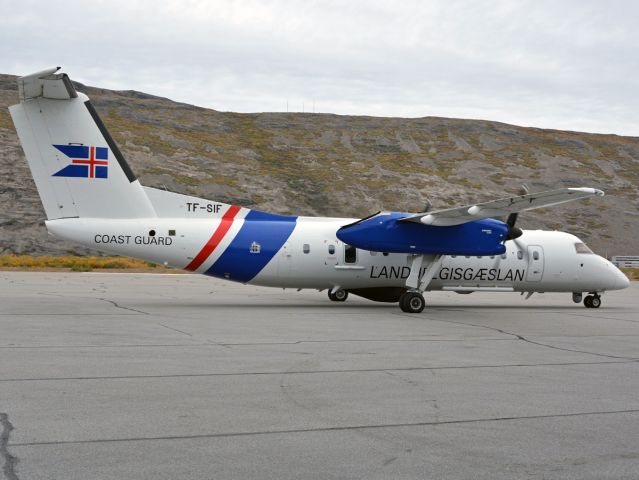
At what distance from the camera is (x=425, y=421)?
6.79 m

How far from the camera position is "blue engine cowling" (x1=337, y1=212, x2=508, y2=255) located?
20.1m

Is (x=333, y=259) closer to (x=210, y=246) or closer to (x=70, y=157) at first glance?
(x=210, y=246)

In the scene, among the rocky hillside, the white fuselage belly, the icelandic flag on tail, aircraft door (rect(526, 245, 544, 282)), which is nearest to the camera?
the icelandic flag on tail

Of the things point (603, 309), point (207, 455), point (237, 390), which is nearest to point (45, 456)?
point (207, 455)

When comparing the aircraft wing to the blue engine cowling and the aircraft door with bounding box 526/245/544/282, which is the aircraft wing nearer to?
the blue engine cowling

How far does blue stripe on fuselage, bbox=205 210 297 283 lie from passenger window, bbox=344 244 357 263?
67.4 inches

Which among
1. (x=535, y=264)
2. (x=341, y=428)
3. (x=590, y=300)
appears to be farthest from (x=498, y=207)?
(x=341, y=428)

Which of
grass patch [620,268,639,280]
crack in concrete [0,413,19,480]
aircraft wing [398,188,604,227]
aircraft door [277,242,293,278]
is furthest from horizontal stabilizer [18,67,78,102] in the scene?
grass patch [620,268,639,280]

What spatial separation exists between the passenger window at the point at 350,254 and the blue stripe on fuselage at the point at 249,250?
171 centimetres

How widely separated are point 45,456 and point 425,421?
334 cm

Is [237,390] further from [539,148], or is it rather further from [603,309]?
[539,148]

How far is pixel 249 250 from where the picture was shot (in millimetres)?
19734

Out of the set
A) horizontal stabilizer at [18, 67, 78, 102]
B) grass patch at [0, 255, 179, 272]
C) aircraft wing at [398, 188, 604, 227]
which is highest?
horizontal stabilizer at [18, 67, 78, 102]

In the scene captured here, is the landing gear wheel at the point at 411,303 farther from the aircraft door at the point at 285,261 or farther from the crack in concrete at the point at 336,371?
the crack in concrete at the point at 336,371
